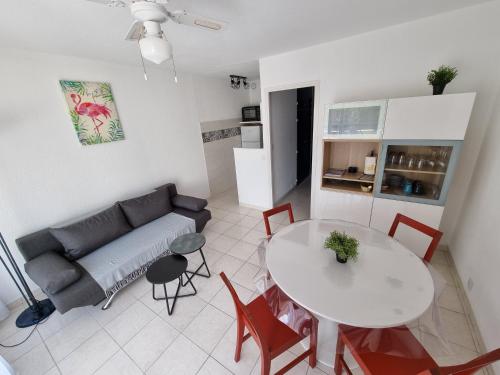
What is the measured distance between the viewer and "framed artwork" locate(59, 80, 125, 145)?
2.37 m

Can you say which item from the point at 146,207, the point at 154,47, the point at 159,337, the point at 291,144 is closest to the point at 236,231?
the point at 146,207

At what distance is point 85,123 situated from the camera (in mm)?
2473

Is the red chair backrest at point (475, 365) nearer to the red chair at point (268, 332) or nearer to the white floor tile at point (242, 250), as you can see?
the red chair at point (268, 332)

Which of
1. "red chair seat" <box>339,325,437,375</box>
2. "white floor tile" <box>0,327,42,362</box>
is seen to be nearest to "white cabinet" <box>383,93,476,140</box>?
"red chair seat" <box>339,325,437,375</box>

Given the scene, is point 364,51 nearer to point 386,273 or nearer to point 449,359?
point 386,273

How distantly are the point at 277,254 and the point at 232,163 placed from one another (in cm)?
362

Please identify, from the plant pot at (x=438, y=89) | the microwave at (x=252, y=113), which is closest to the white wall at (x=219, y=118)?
the microwave at (x=252, y=113)

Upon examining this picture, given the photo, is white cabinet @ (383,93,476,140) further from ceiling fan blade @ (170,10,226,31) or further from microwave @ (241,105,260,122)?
microwave @ (241,105,260,122)

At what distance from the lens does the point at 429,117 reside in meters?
1.89

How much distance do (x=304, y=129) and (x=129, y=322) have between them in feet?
15.1

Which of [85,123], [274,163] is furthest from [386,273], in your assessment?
[85,123]

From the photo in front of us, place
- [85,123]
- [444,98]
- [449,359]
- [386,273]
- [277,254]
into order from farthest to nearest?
[85,123] → [444,98] → [277,254] → [449,359] → [386,273]

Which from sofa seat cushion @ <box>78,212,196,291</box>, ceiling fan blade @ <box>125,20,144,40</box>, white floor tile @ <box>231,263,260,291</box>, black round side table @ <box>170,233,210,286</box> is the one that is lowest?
white floor tile @ <box>231,263,260,291</box>

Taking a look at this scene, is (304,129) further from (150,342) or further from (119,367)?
(119,367)
